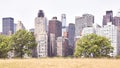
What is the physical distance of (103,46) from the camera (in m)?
67.3

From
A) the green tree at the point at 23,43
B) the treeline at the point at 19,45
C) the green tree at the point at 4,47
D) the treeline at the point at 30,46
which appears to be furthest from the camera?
the green tree at the point at 23,43

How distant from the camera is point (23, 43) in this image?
6556 centimetres

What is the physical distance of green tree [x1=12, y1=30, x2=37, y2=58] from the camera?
2559 inches

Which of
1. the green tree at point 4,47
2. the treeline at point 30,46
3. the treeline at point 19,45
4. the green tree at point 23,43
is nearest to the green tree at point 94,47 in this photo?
the treeline at point 30,46

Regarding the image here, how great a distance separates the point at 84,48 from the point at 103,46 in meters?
3.90

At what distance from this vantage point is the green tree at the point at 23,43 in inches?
2559

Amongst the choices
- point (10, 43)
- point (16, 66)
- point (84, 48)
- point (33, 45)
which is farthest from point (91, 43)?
point (16, 66)

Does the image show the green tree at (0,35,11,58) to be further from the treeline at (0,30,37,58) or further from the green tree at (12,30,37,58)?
the green tree at (12,30,37,58)

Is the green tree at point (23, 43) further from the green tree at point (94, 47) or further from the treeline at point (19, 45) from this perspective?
the green tree at point (94, 47)

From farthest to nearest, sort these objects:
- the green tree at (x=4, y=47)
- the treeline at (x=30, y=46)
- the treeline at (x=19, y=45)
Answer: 1. the treeline at (x=30, y=46)
2. the treeline at (x=19, y=45)
3. the green tree at (x=4, y=47)

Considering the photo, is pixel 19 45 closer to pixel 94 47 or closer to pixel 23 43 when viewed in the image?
pixel 23 43

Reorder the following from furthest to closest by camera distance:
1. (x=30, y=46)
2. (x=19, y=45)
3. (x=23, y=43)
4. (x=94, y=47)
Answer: (x=19, y=45)
(x=23, y=43)
(x=30, y=46)
(x=94, y=47)

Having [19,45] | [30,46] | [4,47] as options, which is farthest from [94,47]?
[4,47]

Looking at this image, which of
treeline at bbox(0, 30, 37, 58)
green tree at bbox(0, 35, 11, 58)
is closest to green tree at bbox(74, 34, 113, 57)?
treeline at bbox(0, 30, 37, 58)
